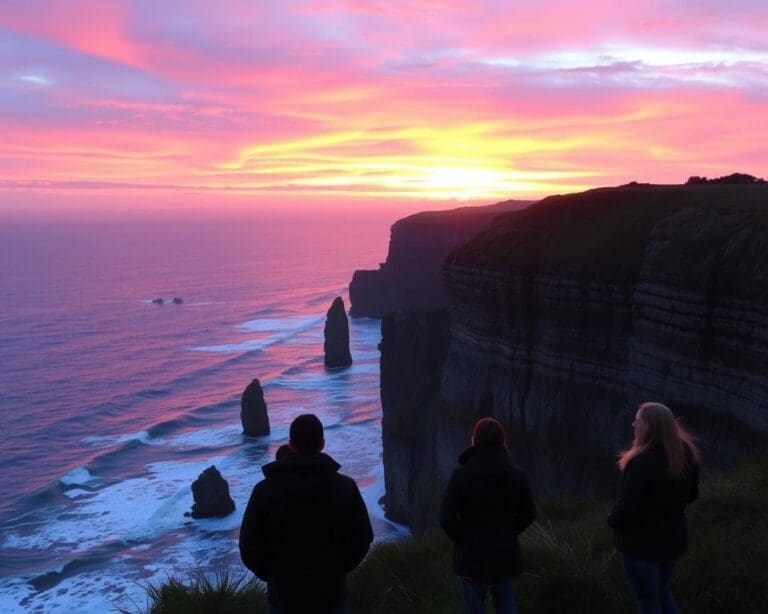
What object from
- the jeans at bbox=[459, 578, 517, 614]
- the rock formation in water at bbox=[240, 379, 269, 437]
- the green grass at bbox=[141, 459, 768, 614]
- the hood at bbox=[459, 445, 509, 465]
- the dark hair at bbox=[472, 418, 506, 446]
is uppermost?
the dark hair at bbox=[472, 418, 506, 446]

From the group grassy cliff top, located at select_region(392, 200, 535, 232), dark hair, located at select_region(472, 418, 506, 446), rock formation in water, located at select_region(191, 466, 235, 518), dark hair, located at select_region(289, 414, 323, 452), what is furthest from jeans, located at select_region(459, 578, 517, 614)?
grassy cliff top, located at select_region(392, 200, 535, 232)

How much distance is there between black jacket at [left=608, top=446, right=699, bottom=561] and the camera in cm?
631

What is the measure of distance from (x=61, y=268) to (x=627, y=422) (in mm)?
176982

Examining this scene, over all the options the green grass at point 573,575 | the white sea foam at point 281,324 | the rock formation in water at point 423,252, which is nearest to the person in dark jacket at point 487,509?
the green grass at point 573,575

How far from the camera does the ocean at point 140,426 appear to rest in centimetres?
3259

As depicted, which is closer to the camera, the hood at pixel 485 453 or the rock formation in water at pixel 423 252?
the hood at pixel 485 453

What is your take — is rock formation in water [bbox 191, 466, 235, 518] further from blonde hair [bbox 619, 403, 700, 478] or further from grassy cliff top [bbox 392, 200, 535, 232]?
grassy cliff top [bbox 392, 200, 535, 232]

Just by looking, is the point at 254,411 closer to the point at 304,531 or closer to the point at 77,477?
the point at 77,477

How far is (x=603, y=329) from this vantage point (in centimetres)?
2284

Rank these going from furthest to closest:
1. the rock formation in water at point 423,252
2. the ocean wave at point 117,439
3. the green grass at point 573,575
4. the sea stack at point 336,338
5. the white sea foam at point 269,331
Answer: the rock formation in water at point 423,252, the white sea foam at point 269,331, the sea stack at point 336,338, the ocean wave at point 117,439, the green grass at point 573,575

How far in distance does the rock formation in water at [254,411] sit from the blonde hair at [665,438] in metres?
45.0

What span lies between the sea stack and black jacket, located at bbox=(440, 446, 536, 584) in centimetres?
6965

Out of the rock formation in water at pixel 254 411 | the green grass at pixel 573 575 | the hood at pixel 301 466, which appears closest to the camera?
the hood at pixel 301 466

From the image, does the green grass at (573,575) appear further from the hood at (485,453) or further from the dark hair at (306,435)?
the dark hair at (306,435)
